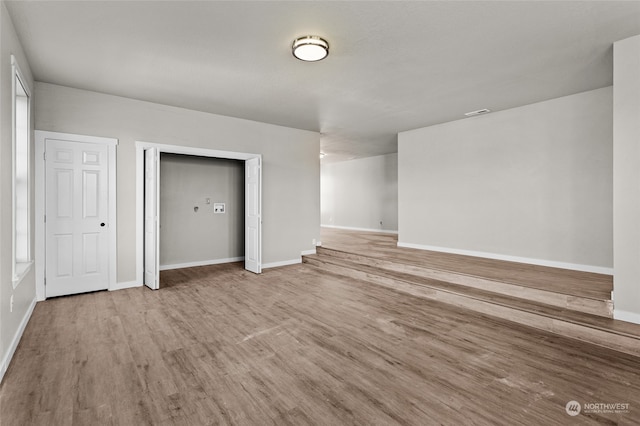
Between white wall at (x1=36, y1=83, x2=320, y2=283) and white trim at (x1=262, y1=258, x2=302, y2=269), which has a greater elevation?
white wall at (x1=36, y1=83, x2=320, y2=283)

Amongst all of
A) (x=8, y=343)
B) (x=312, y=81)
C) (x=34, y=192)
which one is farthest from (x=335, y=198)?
(x=8, y=343)

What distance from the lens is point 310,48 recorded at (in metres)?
3.08

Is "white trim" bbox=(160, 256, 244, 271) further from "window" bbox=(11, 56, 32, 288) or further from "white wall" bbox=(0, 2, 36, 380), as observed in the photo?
"white wall" bbox=(0, 2, 36, 380)

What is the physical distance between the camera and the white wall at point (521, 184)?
14.7ft

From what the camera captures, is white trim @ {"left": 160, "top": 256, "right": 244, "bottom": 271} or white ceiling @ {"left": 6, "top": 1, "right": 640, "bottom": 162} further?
white trim @ {"left": 160, "top": 256, "right": 244, "bottom": 271}

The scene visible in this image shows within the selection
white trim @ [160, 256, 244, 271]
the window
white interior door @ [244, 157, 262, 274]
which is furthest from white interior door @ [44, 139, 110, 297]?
white interior door @ [244, 157, 262, 274]

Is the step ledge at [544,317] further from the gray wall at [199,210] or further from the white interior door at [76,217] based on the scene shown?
the white interior door at [76,217]

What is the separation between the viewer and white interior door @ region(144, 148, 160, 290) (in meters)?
4.70

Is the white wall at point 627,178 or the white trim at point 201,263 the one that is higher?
the white wall at point 627,178

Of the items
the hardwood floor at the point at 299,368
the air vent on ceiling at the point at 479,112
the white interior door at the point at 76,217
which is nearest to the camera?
the hardwood floor at the point at 299,368

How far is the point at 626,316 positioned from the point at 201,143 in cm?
614

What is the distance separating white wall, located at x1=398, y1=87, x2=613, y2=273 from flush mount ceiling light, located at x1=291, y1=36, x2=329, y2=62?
12.7ft

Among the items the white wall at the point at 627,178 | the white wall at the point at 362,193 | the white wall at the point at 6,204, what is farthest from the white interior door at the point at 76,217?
the white wall at the point at 362,193

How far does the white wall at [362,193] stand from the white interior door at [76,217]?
753cm
